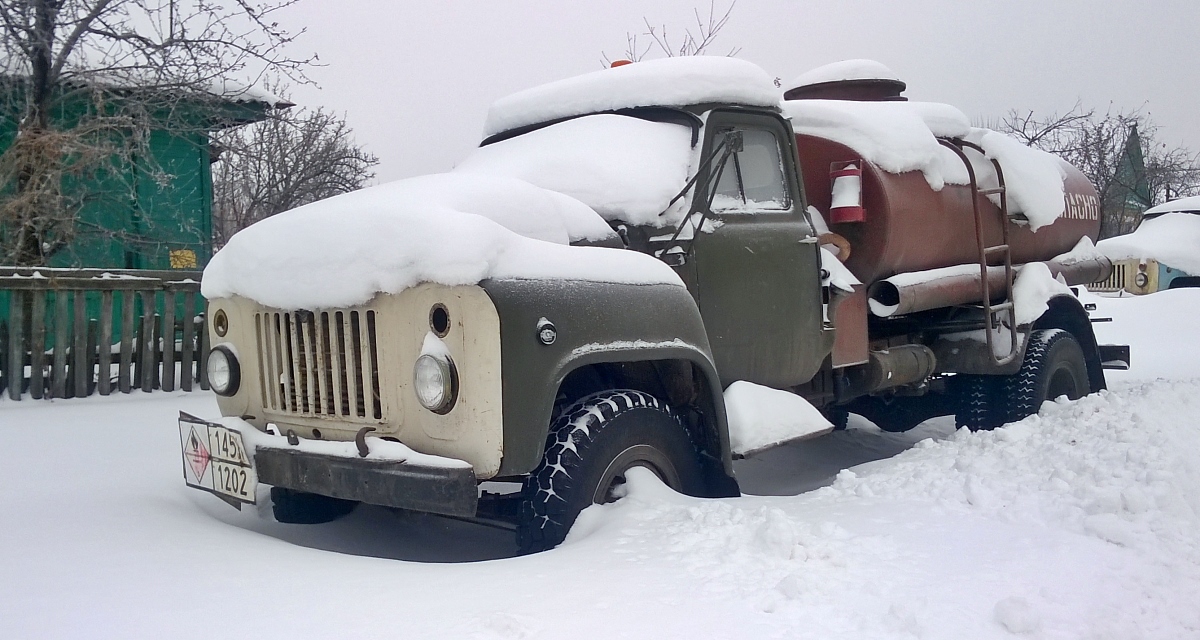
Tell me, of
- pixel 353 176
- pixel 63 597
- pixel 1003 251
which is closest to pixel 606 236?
pixel 63 597

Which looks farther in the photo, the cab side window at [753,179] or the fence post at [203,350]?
the fence post at [203,350]

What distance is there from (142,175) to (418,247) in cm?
1058

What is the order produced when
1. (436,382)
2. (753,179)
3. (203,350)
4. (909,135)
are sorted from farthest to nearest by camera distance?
(203,350) < (909,135) < (753,179) < (436,382)

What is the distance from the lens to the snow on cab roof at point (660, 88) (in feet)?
14.9

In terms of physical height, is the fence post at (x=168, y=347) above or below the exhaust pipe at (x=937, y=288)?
below

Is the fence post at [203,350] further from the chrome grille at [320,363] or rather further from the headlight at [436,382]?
the headlight at [436,382]

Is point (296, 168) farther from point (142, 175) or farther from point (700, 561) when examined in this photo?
point (700, 561)

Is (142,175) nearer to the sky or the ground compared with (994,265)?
nearer to the sky

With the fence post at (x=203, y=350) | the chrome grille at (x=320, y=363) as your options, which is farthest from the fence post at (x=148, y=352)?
the chrome grille at (x=320, y=363)

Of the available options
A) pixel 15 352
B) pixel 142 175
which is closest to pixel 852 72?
pixel 15 352

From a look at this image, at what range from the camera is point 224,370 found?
13.0 ft

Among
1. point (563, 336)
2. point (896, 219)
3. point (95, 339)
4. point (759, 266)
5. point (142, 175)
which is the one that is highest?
point (142, 175)

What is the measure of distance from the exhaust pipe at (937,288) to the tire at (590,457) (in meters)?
2.08

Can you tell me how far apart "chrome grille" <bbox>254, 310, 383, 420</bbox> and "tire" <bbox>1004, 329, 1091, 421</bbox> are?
14.9 feet
